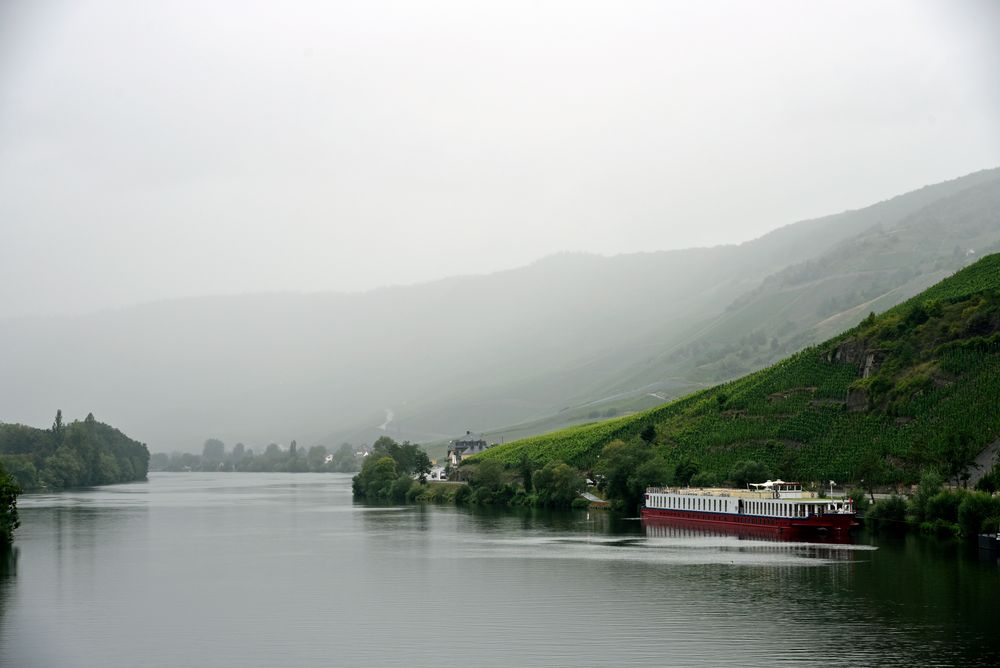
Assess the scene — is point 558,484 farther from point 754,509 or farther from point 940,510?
point 940,510

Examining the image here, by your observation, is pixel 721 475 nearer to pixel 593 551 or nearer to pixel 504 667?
pixel 593 551

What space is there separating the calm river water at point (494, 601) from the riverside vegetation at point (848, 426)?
2351cm

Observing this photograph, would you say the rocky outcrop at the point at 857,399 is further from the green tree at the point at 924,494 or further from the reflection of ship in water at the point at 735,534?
the green tree at the point at 924,494

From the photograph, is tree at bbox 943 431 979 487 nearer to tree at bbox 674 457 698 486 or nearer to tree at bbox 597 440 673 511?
tree at bbox 674 457 698 486

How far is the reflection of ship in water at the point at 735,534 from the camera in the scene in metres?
99.0

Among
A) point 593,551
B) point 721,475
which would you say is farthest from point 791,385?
point 593,551

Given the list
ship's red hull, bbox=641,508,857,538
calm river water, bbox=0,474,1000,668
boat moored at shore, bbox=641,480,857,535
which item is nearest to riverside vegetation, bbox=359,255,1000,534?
boat moored at shore, bbox=641,480,857,535

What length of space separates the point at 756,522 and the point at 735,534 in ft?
10.7

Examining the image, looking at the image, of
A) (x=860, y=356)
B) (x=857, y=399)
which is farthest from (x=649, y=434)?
(x=857, y=399)

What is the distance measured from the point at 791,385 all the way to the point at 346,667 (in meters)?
115

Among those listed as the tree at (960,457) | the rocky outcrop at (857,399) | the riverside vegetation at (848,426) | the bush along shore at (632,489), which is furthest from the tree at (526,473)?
the tree at (960,457)

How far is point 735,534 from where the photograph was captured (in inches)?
4296

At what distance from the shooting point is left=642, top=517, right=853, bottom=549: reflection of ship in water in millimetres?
98981

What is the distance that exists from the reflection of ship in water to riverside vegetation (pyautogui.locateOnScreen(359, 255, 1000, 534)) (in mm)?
7457
